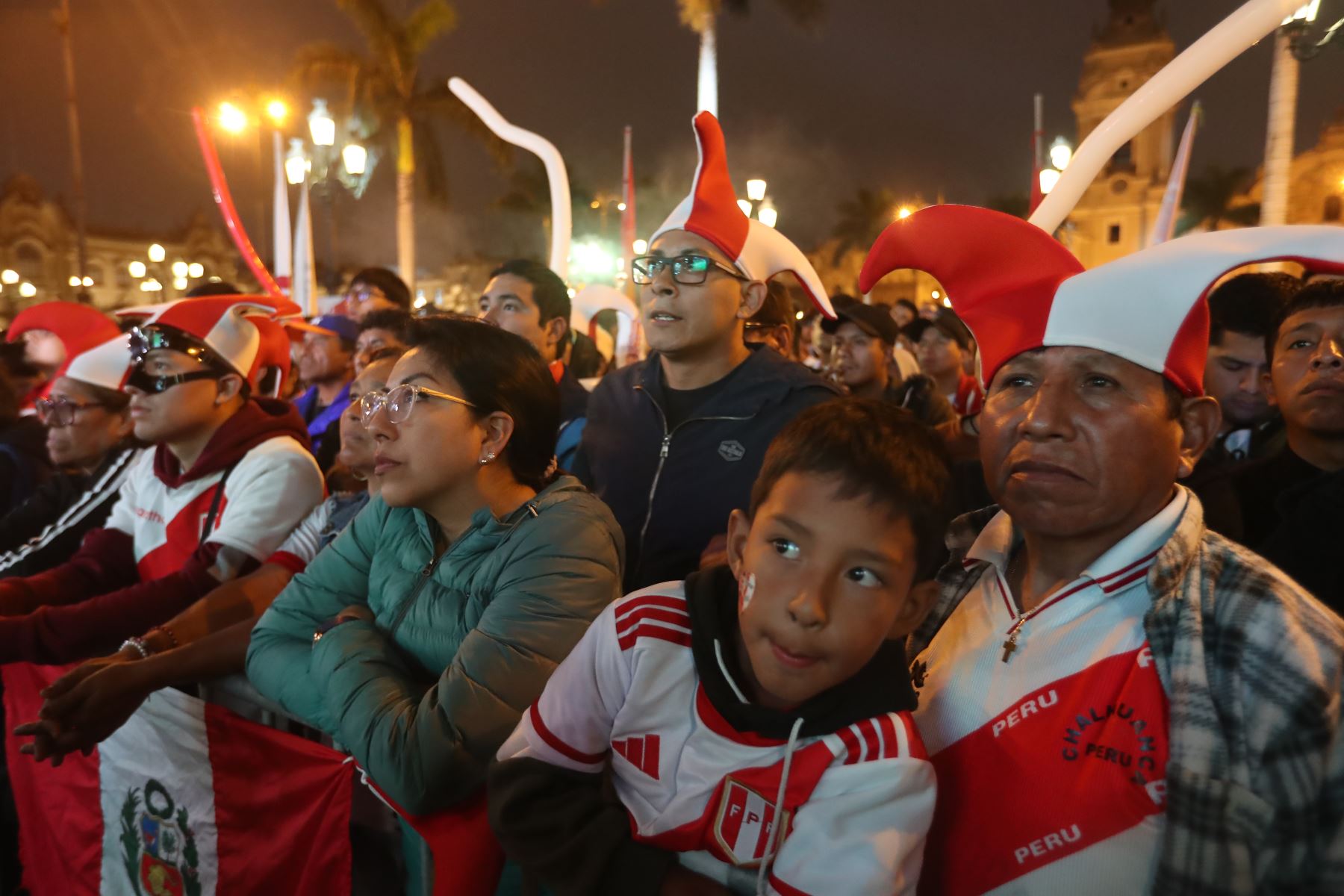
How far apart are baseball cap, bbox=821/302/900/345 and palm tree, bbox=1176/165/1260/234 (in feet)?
144

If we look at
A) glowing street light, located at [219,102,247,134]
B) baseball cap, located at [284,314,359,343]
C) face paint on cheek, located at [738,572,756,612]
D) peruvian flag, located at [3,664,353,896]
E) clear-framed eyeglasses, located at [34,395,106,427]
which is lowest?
peruvian flag, located at [3,664,353,896]

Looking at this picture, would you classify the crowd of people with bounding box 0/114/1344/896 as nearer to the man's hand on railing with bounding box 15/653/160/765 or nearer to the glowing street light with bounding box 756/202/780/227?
the man's hand on railing with bounding box 15/653/160/765

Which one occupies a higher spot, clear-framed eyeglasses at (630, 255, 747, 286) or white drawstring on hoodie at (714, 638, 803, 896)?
clear-framed eyeglasses at (630, 255, 747, 286)

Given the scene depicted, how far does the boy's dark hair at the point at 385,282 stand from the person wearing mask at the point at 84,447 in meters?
2.45

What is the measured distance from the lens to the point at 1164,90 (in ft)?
7.47

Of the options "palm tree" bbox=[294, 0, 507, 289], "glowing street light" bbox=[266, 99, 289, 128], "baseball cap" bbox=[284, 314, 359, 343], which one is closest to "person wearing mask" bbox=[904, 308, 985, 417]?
"baseball cap" bbox=[284, 314, 359, 343]

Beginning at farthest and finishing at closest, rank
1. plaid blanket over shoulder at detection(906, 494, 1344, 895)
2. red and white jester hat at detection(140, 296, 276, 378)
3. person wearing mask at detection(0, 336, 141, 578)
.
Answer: person wearing mask at detection(0, 336, 141, 578), red and white jester hat at detection(140, 296, 276, 378), plaid blanket over shoulder at detection(906, 494, 1344, 895)

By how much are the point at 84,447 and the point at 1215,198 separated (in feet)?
170

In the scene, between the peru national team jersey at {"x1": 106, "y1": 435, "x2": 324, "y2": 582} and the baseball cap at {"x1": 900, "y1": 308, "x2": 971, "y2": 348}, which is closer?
the peru national team jersey at {"x1": 106, "y1": 435, "x2": 324, "y2": 582}

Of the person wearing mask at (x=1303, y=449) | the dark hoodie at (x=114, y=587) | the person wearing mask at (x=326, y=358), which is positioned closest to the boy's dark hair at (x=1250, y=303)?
the person wearing mask at (x=1303, y=449)

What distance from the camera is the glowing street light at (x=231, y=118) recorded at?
46.0 ft

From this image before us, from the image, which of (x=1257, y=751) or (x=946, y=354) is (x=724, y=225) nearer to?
(x=1257, y=751)

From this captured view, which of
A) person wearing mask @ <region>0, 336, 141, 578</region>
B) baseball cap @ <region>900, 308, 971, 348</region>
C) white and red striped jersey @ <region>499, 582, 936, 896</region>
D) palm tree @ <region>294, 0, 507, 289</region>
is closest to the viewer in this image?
white and red striped jersey @ <region>499, 582, 936, 896</region>

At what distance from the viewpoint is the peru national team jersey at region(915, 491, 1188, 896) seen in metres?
1.61
